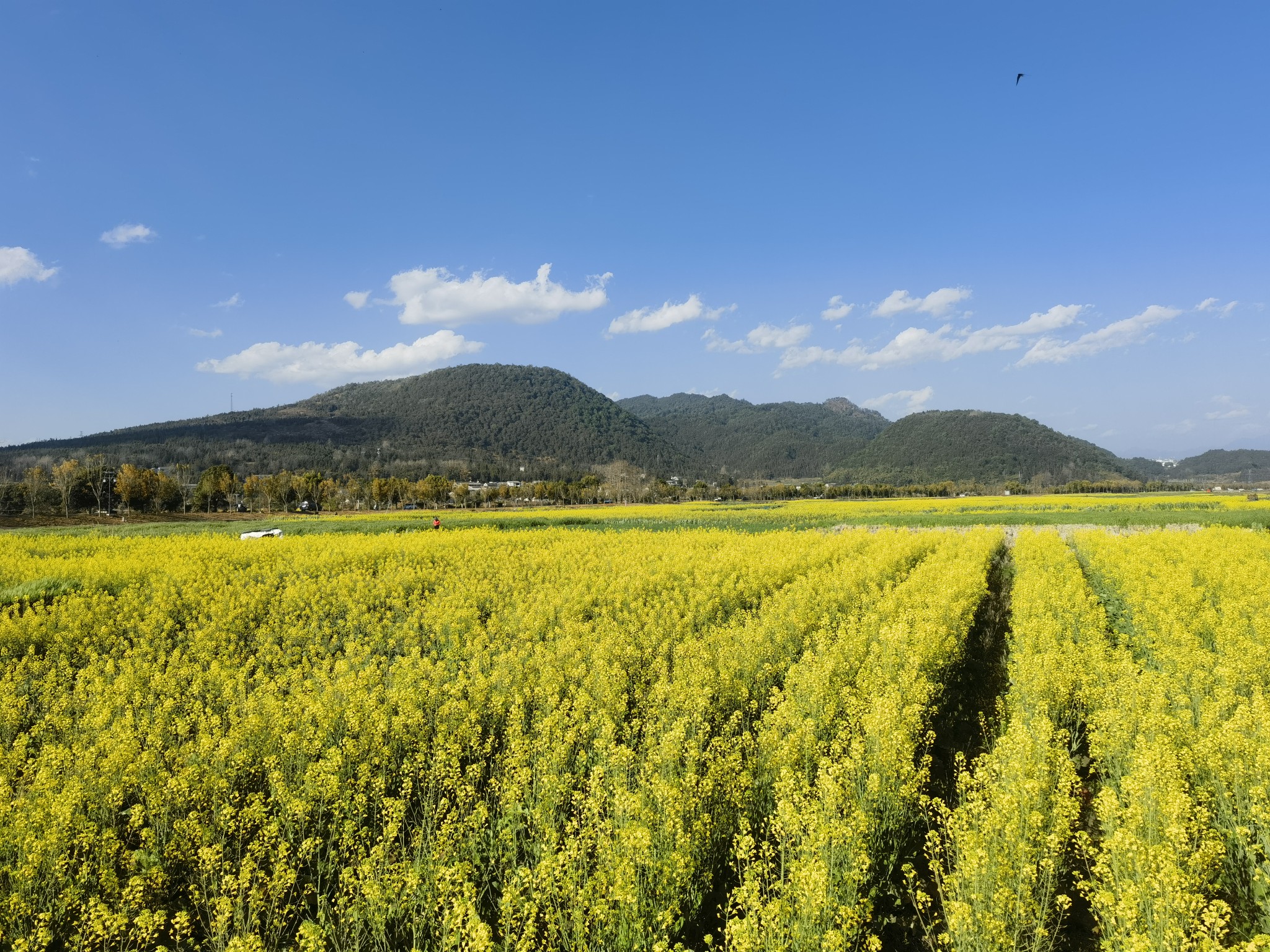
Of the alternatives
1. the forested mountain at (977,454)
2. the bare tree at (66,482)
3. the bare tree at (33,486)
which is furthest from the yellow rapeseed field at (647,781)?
the forested mountain at (977,454)

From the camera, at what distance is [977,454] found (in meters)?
154

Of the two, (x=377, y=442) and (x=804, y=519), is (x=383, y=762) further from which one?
(x=377, y=442)

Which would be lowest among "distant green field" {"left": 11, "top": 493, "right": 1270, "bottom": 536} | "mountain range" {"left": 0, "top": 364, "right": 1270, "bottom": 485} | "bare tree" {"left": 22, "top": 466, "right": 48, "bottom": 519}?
"distant green field" {"left": 11, "top": 493, "right": 1270, "bottom": 536}

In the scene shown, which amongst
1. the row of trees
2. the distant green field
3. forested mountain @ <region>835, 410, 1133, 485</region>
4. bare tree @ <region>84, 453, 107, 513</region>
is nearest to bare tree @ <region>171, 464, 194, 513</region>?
the row of trees

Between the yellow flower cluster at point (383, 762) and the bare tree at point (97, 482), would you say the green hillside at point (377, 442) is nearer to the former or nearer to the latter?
the bare tree at point (97, 482)

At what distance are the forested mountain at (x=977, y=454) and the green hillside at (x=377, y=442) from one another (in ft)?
207

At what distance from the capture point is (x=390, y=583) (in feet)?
56.9

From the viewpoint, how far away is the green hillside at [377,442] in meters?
127

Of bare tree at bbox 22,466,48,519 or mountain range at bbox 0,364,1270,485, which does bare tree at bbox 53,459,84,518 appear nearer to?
bare tree at bbox 22,466,48,519

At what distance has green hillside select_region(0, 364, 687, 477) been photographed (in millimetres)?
126938

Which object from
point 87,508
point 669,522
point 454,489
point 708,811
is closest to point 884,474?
point 454,489

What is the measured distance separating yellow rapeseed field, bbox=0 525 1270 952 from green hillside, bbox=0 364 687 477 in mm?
130071

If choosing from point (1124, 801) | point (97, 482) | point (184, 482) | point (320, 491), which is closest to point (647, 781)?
point (1124, 801)

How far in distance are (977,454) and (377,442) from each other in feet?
506
